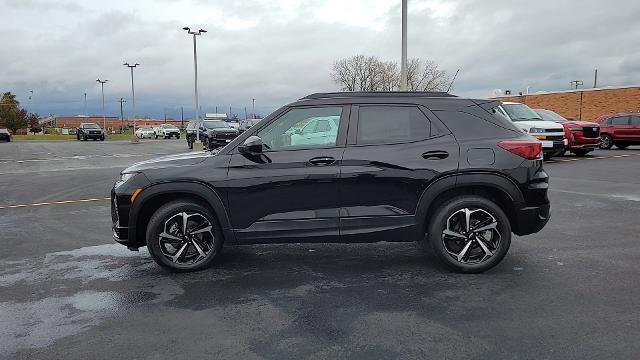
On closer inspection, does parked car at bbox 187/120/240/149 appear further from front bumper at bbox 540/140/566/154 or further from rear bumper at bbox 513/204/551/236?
rear bumper at bbox 513/204/551/236

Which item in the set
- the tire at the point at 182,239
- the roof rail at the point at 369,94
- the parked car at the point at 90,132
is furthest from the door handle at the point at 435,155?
the parked car at the point at 90,132

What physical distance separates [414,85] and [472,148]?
67076mm

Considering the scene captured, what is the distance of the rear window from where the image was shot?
4934 mm

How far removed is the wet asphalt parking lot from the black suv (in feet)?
1.38

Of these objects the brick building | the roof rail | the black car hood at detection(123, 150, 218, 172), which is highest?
the brick building

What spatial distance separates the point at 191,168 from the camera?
492 centimetres

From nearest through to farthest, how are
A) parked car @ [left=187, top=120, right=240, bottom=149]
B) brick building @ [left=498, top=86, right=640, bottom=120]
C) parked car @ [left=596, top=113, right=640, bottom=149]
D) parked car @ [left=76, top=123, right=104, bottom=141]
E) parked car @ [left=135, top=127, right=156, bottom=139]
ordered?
parked car @ [left=596, top=113, right=640, bottom=149], parked car @ [left=187, top=120, right=240, bottom=149], brick building @ [left=498, top=86, right=640, bottom=120], parked car @ [left=76, top=123, right=104, bottom=141], parked car @ [left=135, top=127, right=156, bottom=139]

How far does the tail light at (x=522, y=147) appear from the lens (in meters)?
4.86

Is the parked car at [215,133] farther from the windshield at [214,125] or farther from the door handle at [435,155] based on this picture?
the door handle at [435,155]

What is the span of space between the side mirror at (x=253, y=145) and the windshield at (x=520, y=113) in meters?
14.3

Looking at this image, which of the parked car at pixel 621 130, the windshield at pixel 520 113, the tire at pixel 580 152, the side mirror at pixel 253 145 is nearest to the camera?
the side mirror at pixel 253 145

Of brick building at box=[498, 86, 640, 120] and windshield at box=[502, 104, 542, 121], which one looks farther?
brick building at box=[498, 86, 640, 120]

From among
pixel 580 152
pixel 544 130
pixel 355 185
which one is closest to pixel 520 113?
pixel 544 130

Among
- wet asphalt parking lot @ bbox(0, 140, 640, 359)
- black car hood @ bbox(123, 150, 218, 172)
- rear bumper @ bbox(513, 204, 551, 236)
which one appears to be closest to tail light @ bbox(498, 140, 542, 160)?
rear bumper @ bbox(513, 204, 551, 236)
